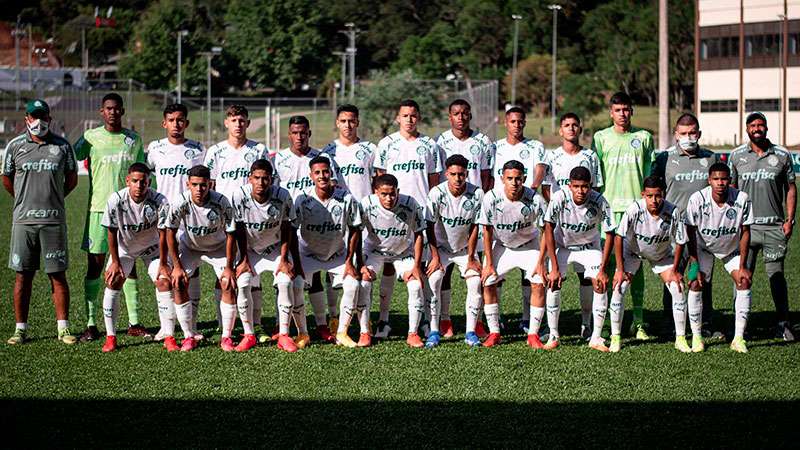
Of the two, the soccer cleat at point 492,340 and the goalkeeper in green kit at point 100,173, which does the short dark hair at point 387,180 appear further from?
the goalkeeper in green kit at point 100,173

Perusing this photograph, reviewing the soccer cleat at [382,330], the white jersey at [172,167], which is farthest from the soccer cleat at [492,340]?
the white jersey at [172,167]

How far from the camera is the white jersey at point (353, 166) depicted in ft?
31.8

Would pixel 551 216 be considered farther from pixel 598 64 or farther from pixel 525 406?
pixel 598 64

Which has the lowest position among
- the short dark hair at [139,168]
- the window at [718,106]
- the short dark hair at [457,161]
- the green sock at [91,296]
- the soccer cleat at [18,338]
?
the soccer cleat at [18,338]

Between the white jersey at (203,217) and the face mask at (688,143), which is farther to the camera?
the face mask at (688,143)

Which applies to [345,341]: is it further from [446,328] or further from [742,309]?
[742,309]

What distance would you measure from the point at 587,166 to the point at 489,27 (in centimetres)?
7164

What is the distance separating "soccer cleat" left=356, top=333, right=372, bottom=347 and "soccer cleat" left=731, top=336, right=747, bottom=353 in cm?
310

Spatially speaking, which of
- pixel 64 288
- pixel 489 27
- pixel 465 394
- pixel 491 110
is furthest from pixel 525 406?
pixel 489 27

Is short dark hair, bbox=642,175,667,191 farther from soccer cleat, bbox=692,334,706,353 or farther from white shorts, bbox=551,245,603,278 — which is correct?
soccer cleat, bbox=692,334,706,353

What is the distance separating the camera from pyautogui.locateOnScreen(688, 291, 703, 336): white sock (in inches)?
350

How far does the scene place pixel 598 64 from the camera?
234ft

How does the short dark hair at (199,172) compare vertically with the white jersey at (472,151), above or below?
below

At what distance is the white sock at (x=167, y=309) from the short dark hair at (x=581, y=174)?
362 cm
